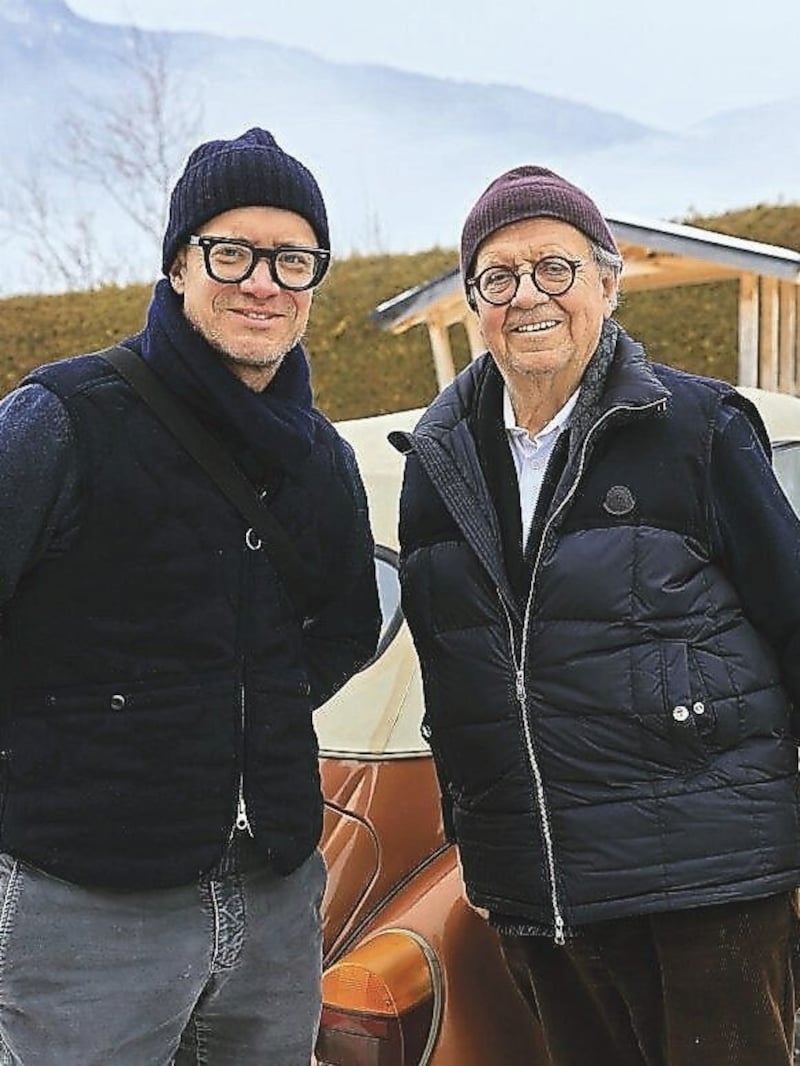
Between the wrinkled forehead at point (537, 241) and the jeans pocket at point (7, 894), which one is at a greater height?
the wrinkled forehead at point (537, 241)

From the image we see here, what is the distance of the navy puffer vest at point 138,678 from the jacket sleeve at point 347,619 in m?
0.21

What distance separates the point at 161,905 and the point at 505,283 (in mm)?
1220

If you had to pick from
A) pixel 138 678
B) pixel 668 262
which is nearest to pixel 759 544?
pixel 138 678

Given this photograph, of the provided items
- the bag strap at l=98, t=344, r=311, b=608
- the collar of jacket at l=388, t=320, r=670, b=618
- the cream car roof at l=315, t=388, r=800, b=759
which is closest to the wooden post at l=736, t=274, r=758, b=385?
the cream car roof at l=315, t=388, r=800, b=759

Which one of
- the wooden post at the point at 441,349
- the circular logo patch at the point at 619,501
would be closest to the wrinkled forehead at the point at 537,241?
the circular logo patch at the point at 619,501

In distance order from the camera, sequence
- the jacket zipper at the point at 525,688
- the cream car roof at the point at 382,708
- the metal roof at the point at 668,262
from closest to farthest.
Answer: the jacket zipper at the point at 525,688 → the cream car roof at the point at 382,708 → the metal roof at the point at 668,262

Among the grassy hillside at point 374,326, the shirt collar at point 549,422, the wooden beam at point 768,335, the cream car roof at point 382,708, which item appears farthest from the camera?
the grassy hillside at point 374,326

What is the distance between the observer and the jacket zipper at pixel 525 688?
230cm

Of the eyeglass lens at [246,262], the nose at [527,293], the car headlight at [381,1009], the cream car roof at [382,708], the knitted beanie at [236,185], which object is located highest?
the knitted beanie at [236,185]

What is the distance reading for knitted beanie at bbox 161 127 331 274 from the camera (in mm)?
2252

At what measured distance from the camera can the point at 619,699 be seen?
228 centimetres

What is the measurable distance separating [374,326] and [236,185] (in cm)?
902

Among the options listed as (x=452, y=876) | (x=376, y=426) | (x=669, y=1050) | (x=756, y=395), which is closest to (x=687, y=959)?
(x=669, y=1050)

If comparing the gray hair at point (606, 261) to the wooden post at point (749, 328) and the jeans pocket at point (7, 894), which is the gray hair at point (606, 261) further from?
the wooden post at point (749, 328)
